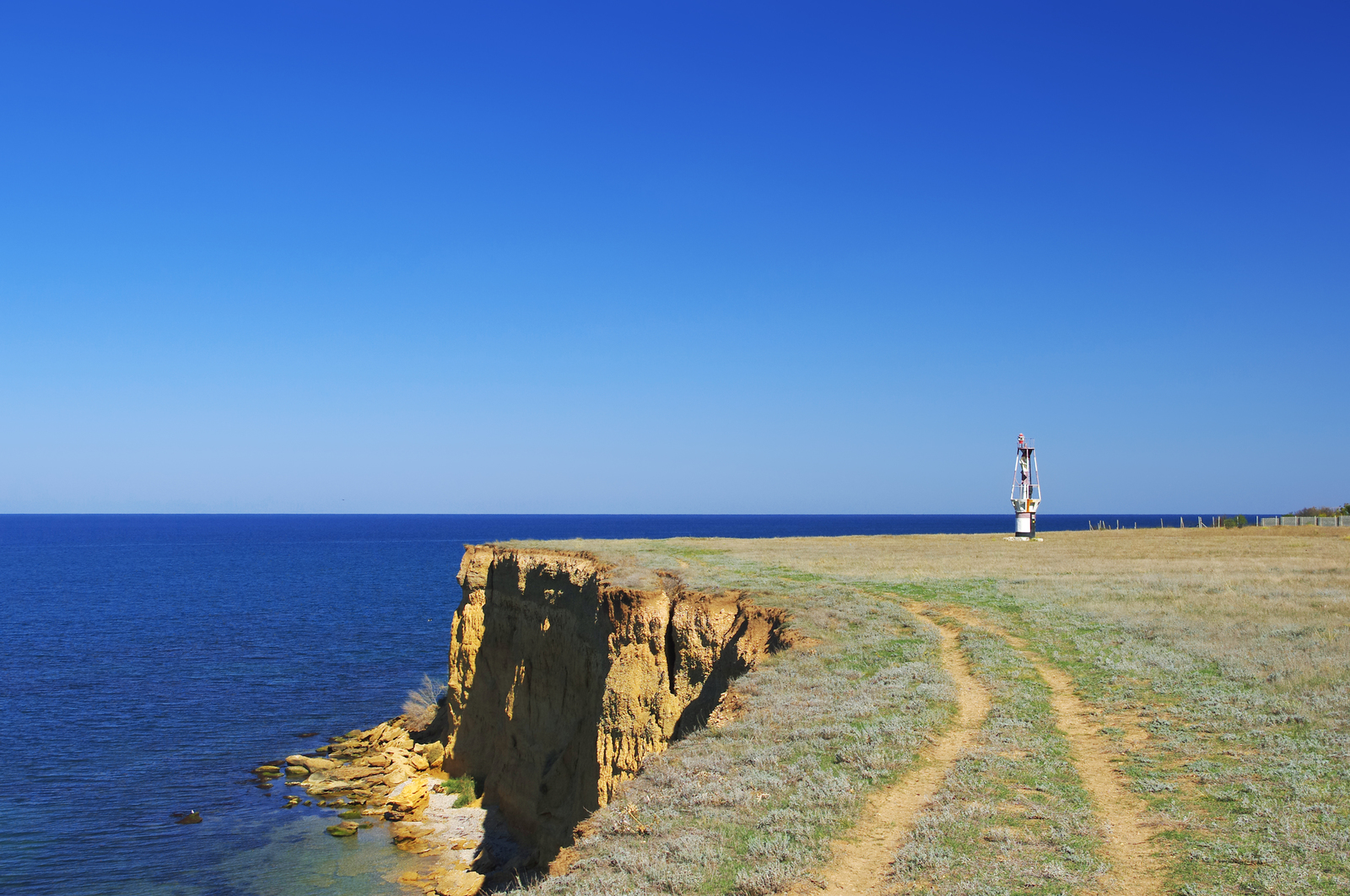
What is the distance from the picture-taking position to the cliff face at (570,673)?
23922 mm

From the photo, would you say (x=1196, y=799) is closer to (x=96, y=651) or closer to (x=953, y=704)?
(x=953, y=704)

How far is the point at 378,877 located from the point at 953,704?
20887mm

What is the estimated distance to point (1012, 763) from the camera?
41.2ft

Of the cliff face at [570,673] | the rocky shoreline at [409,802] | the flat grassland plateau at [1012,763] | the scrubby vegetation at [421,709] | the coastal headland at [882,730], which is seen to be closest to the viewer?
the flat grassland plateau at [1012,763]

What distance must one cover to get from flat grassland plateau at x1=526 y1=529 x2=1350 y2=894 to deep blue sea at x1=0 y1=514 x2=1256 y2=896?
18.1 metres

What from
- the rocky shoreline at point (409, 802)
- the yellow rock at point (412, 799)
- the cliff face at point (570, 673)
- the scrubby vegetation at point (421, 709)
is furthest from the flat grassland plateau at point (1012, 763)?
the scrubby vegetation at point (421, 709)

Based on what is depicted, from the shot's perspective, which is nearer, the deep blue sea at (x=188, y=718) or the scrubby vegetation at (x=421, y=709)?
the deep blue sea at (x=188, y=718)

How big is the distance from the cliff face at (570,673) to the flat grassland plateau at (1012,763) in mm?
2421

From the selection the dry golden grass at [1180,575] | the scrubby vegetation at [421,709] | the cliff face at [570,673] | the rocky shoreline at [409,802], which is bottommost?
the rocky shoreline at [409,802]

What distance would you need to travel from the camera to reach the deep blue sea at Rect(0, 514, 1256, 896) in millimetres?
28703

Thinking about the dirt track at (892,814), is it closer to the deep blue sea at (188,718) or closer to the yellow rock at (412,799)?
the deep blue sea at (188,718)

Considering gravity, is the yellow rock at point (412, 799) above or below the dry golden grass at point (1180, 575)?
below

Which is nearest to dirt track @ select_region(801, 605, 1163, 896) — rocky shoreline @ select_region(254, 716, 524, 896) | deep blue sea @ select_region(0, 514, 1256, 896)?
rocky shoreline @ select_region(254, 716, 524, 896)

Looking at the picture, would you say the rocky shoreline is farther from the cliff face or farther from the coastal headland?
the cliff face
